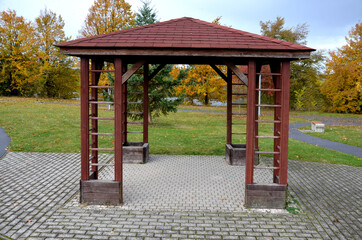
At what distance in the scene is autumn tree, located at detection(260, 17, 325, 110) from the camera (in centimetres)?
3219

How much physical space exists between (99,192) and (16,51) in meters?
31.5

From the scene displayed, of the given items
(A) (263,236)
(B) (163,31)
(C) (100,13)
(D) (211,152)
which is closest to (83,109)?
(B) (163,31)

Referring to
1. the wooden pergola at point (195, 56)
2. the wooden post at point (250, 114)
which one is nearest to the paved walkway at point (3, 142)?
the wooden pergola at point (195, 56)

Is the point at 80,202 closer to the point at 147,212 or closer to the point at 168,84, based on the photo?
the point at 147,212

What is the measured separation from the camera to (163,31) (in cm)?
645

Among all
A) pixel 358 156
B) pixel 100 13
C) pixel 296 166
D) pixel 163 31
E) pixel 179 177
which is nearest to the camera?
pixel 163 31

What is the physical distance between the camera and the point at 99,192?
6.01m

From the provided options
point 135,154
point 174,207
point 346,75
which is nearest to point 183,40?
point 174,207

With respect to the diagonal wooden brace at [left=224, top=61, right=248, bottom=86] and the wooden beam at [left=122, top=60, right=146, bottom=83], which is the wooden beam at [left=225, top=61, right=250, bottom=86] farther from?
the wooden beam at [left=122, top=60, right=146, bottom=83]

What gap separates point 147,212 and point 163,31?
374 cm

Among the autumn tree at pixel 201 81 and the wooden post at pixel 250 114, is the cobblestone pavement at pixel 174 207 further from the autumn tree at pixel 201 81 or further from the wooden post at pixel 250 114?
the autumn tree at pixel 201 81

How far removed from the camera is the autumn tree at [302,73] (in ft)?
106

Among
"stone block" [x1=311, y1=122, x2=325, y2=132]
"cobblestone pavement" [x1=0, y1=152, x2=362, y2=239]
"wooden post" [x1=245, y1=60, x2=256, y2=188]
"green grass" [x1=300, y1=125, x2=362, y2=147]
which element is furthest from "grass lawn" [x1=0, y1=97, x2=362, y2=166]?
"wooden post" [x1=245, y1=60, x2=256, y2=188]

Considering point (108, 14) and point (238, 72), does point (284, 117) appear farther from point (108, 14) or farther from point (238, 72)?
point (108, 14)
